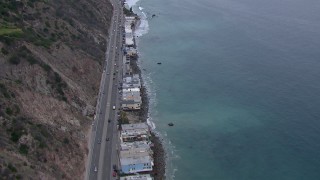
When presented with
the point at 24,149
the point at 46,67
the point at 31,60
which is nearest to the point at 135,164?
the point at 24,149

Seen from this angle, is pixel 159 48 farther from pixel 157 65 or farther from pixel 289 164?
pixel 289 164

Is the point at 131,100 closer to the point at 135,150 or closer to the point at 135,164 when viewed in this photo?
the point at 135,150

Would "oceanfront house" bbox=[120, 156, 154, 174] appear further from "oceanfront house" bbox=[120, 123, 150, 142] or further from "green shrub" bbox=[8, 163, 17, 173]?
"green shrub" bbox=[8, 163, 17, 173]

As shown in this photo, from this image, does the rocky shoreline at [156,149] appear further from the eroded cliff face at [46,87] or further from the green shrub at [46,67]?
the green shrub at [46,67]

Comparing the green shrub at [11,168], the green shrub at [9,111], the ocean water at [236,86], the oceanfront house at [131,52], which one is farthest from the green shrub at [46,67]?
the oceanfront house at [131,52]

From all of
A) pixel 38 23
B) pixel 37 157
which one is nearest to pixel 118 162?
pixel 37 157

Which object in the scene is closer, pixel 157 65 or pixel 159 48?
pixel 157 65

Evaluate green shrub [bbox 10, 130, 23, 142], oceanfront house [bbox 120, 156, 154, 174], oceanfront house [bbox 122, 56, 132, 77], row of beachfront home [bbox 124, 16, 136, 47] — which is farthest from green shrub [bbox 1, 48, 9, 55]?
row of beachfront home [bbox 124, 16, 136, 47]
